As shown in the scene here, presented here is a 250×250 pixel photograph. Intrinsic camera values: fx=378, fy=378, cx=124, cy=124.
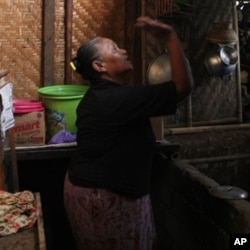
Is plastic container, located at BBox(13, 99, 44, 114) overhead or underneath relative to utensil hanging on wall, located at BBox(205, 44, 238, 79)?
underneath

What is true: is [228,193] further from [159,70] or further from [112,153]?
[159,70]

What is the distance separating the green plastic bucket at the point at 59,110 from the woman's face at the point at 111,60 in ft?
5.48

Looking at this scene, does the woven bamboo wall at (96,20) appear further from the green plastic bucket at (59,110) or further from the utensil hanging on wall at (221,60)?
the utensil hanging on wall at (221,60)

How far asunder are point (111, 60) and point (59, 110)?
1.79m

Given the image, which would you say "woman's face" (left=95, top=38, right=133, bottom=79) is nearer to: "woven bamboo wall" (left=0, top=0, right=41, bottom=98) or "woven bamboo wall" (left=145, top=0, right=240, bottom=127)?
"woven bamboo wall" (left=0, top=0, right=41, bottom=98)

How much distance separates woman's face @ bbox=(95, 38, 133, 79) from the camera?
2.21m

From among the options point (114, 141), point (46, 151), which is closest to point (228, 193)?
point (114, 141)

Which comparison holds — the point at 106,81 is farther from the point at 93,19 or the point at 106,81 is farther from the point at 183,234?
the point at 93,19

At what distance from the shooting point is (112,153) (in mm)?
2201

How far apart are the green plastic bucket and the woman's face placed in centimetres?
167

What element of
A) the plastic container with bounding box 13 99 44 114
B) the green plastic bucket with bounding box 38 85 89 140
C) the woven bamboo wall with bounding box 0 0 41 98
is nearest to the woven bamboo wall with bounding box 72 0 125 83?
the woven bamboo wall with bounding box 0 0 41 98

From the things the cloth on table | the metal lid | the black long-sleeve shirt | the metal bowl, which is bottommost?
the metal lid

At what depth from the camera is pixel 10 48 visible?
13.8 feet

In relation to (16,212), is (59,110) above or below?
above
